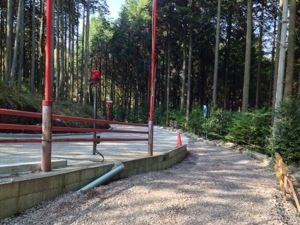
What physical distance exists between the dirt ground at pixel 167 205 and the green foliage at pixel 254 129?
21.0 ft

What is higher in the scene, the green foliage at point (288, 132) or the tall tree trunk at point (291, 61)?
the tall tree trunk at point (291, 61)

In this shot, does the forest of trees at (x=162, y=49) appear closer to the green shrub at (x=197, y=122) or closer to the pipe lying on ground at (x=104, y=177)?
the green shrub at (x=197, y=122)

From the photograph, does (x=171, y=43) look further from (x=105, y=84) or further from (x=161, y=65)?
(x=105, y=84)

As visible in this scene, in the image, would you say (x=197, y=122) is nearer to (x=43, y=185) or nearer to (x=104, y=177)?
(x=104, y=177)

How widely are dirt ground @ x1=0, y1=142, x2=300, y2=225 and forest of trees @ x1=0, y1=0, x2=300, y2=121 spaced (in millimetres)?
13902

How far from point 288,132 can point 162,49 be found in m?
31.0

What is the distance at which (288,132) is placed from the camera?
9992mm

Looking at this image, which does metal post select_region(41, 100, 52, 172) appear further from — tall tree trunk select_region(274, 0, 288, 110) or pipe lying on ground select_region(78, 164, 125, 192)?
tall tree trunk select_region(274, 0, 288, 110)

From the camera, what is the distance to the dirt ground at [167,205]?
4.11 metres

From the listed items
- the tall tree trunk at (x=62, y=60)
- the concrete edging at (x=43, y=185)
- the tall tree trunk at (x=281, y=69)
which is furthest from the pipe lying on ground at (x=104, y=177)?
the tall tree trunk at (x=62, y=60)

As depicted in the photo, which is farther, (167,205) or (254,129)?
(254,129)

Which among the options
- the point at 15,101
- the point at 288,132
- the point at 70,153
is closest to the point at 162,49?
the point at 15,101

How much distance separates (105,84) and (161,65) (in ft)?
41.4

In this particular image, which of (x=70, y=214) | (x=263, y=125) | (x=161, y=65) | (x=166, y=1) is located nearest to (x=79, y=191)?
(x=70, y=214)
